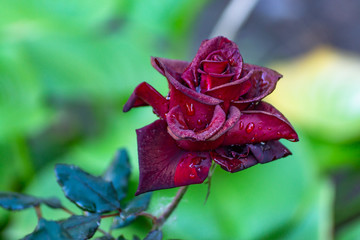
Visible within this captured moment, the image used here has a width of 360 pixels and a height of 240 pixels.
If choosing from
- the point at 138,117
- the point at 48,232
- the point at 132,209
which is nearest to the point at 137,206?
the point at 132,209

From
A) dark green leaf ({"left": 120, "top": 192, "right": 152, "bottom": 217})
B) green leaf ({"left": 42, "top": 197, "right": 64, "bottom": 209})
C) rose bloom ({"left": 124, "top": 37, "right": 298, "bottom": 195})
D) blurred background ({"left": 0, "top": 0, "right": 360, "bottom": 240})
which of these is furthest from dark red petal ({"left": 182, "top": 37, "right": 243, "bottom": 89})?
blurred background ({"left": 0, "top": 0, "right": 360, "bottom": 240})

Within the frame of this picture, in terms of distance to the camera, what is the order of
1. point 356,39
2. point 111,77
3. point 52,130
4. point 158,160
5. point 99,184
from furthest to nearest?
point 356,39
point 52,130
point 111,77
point 99,184
point 158,160

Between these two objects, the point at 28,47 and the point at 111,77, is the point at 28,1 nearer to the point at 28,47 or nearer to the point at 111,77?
the point at 28,47

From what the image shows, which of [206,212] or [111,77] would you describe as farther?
[111,77]

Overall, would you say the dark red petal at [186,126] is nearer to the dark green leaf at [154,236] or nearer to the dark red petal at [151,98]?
the dark red petal at [151,98]

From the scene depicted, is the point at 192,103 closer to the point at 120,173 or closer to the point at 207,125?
the point at 207,125

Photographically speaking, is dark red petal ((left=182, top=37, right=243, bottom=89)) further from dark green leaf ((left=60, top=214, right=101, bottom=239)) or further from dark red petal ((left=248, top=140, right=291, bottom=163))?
dark green leaf ((left=60, top=214, right=101, bottom=239))

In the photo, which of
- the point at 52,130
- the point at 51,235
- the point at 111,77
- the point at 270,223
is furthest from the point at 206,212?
the point at 52,130
